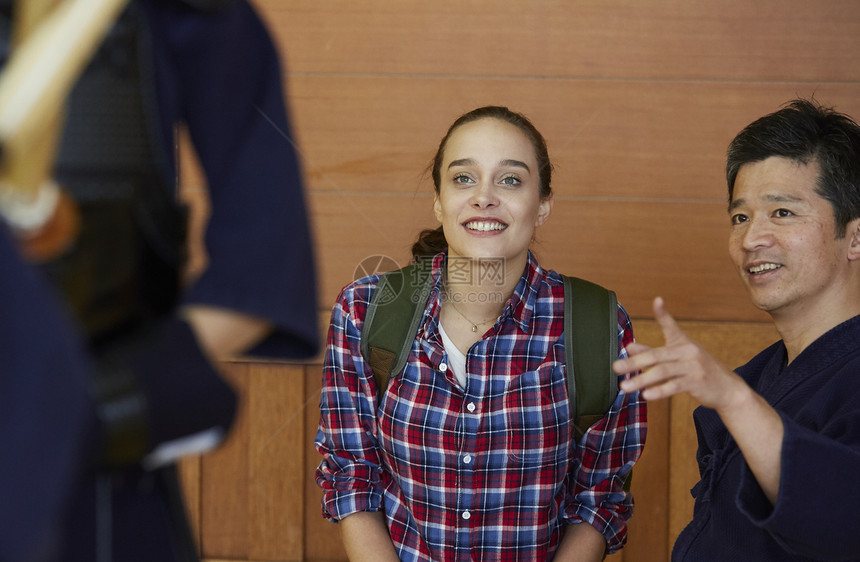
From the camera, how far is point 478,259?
1580 mm

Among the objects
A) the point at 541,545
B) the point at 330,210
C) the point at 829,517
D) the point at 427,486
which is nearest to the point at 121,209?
the point at 829,517

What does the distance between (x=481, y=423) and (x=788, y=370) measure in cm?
53

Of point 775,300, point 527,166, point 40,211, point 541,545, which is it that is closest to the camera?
point 40,211

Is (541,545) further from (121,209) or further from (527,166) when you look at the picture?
(121,209)

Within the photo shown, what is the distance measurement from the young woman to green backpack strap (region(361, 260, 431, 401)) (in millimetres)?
17

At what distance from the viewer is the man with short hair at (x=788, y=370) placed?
1036 millimetres

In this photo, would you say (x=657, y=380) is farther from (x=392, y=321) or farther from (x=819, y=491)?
(x=392, y=321)

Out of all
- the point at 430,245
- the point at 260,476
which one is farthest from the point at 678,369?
the point at 260,476

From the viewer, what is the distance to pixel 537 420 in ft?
4.93

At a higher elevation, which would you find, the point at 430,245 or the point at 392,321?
the point at 430,245

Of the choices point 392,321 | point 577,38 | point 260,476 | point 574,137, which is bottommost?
point 260,476

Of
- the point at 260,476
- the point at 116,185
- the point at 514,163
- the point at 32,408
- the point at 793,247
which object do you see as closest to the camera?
the point at 32,408

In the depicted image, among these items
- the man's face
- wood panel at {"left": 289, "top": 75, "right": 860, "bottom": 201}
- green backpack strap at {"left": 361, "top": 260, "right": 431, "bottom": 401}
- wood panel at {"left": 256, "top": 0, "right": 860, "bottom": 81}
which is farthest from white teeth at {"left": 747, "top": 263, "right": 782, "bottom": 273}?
wood panel at {"left": 256, "top": 0, "right": 860, "bottom": 81}

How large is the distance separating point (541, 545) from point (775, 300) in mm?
613
